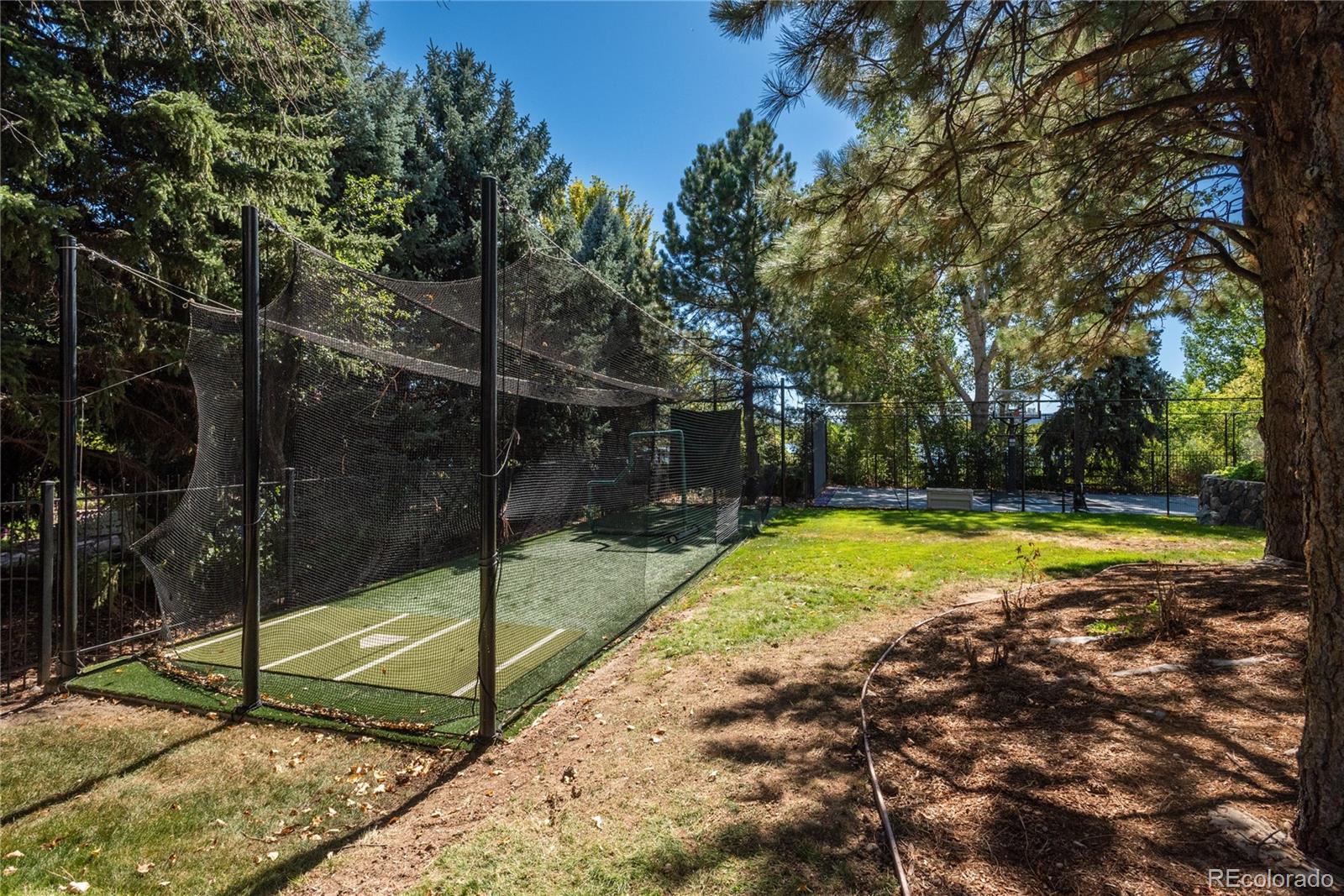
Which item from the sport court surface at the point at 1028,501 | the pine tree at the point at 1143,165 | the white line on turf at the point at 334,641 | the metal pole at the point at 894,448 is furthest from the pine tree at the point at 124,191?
the metal pole at the point at 894,448

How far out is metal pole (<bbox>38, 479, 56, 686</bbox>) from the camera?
3414 millimetres

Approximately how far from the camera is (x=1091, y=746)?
215 centimetres

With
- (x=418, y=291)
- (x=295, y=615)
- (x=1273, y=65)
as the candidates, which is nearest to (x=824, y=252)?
(x=1273, y=65)

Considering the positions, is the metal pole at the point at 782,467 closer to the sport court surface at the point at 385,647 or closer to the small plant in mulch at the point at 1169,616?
the sport court surface at the point at 385,647

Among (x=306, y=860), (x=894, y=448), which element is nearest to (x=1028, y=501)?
(x=894, y=448)

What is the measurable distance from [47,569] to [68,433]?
805 millimetres

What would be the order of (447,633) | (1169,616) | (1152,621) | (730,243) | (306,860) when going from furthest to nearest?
(730,243), (447,633), (1152,621), (1169,616), (306,860)

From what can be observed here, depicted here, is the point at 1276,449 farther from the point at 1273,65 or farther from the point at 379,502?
the point at 379,502

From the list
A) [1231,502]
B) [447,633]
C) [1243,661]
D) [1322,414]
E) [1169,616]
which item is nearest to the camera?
[1322,414]

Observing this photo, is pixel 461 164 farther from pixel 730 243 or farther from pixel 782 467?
pixel 782 467

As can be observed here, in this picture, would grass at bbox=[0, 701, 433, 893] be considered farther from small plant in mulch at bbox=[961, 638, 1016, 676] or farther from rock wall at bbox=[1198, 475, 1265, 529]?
rock wall at bbox=[1198, 475, 1265, 529]

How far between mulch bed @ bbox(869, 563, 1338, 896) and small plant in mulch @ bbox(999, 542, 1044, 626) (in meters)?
0.13

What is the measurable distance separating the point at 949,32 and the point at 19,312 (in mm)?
5918

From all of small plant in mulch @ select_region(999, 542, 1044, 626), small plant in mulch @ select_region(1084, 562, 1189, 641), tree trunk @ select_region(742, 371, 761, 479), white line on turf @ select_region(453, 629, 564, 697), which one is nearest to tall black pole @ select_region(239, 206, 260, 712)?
white line on turf @ select_region(453, 629, 564, 697)
